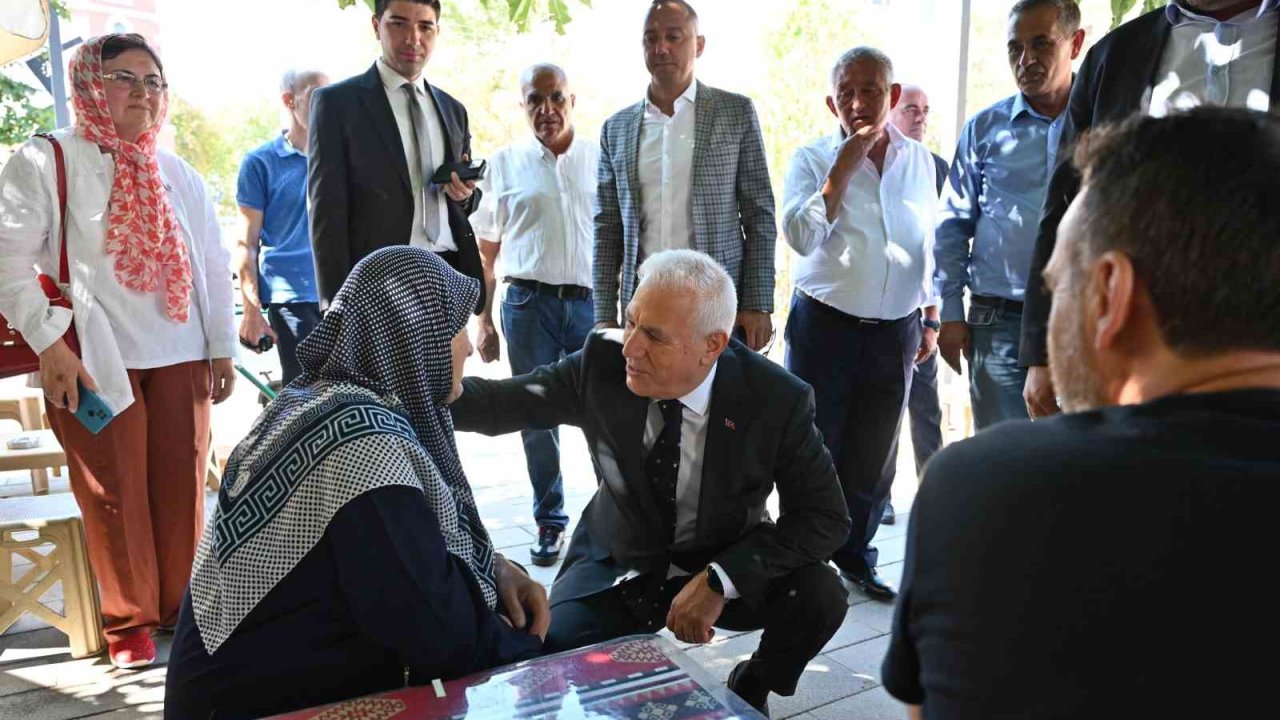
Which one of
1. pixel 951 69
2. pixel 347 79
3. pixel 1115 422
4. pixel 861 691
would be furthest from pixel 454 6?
pixel 1115 422

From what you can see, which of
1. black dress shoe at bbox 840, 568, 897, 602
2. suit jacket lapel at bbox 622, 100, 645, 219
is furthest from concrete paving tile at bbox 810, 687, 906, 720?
suit jacket lapel at bbox 622, 100, 645, 219

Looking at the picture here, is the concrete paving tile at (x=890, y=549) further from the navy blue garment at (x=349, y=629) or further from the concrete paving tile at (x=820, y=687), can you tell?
the navy blue garment at (x=349, y=629)

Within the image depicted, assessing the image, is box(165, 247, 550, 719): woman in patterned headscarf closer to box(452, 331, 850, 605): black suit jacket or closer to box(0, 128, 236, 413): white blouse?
box(452, 331, 850, 605): black suit jacket

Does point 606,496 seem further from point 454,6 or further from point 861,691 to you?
point 454,6

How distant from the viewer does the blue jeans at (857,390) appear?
125 inches

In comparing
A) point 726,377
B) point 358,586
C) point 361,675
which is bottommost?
point 361,675

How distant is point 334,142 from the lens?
2932 mm

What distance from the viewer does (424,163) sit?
3.08 meters

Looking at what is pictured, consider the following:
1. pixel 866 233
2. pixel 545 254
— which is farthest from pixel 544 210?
pixel 866 233

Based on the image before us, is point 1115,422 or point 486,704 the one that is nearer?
point 1115,422

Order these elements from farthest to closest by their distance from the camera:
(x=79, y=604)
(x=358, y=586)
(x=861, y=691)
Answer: (x=79, y=604) < (x=861, y=691) < (x=358, y=586)

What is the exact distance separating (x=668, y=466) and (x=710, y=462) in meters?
0.11

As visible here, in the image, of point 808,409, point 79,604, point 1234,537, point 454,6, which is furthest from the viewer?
point 454,6

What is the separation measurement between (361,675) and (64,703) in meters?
1.55
